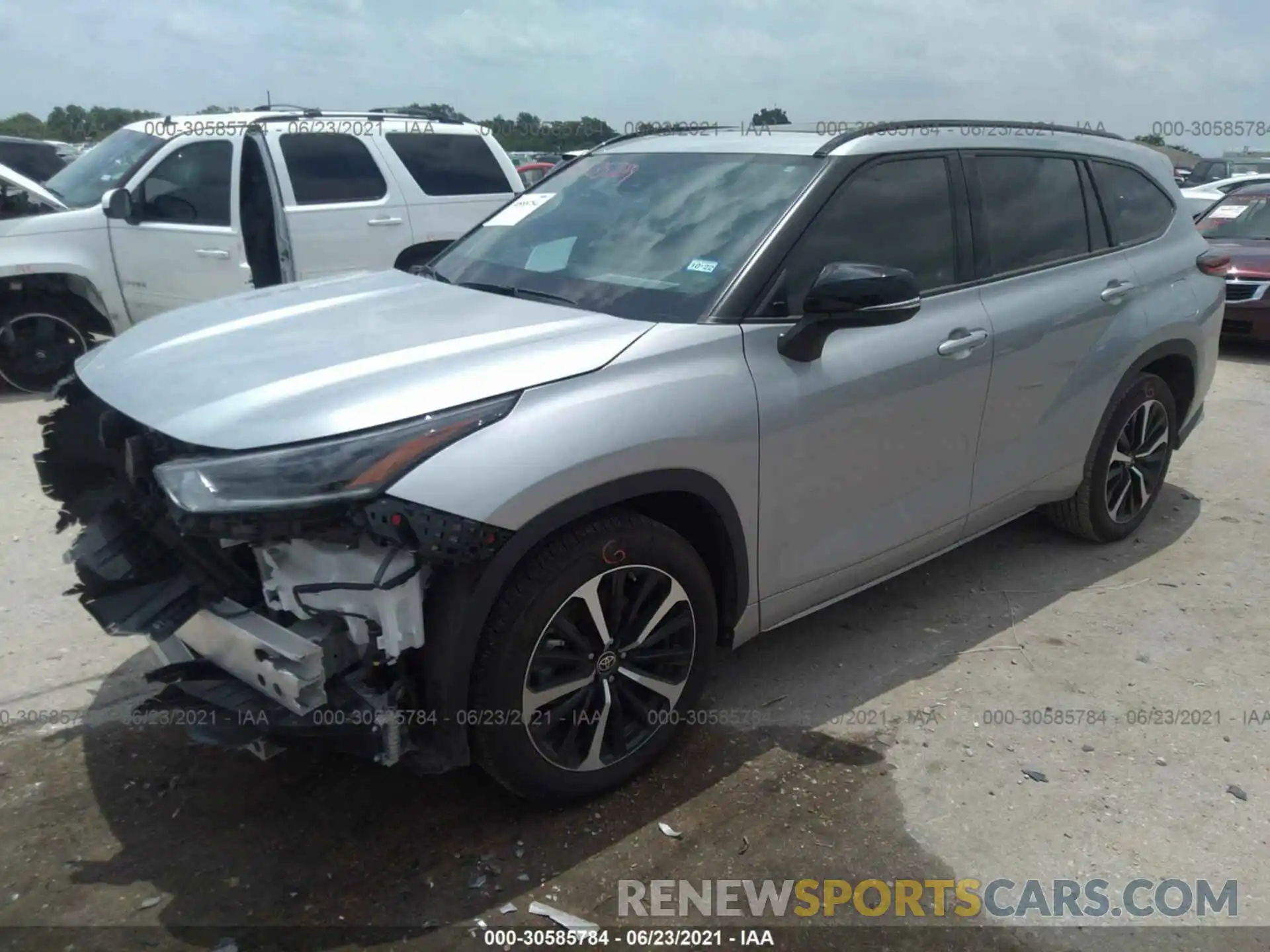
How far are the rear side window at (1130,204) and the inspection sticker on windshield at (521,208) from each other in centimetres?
246

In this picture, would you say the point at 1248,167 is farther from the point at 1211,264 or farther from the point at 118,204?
the point at 118,204

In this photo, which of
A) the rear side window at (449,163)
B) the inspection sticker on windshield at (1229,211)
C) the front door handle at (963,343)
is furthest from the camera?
the inspection sticker on windshield at (1229,211)

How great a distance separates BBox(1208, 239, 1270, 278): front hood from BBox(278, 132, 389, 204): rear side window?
7537 mm

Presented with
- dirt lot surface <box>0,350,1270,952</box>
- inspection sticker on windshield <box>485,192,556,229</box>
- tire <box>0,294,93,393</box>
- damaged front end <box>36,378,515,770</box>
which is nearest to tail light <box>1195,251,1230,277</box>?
dirt lot surface <box>0,350,1270,952</box>

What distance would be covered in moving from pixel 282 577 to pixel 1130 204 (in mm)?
4119

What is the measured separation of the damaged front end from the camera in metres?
2.35

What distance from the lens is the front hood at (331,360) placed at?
2.52 m

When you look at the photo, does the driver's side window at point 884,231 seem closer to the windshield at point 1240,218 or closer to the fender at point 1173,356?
the fender at point 1173,356

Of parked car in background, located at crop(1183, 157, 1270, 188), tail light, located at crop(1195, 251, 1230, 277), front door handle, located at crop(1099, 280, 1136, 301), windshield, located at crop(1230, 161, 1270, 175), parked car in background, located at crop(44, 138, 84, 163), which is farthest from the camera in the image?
parked car in background, located at crop(1183, 157, 1270, 188)

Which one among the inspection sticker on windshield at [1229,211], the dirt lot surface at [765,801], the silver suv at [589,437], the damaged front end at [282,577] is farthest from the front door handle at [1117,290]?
the inspection sticker on windshield at [1229,211]

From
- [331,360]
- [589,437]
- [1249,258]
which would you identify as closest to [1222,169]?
[1249,258]

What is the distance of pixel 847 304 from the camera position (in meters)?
3.02

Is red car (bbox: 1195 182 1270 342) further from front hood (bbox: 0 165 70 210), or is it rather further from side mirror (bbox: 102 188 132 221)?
front hood (bbox: 0 165 70 210)

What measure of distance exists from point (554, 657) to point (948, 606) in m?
2.26
